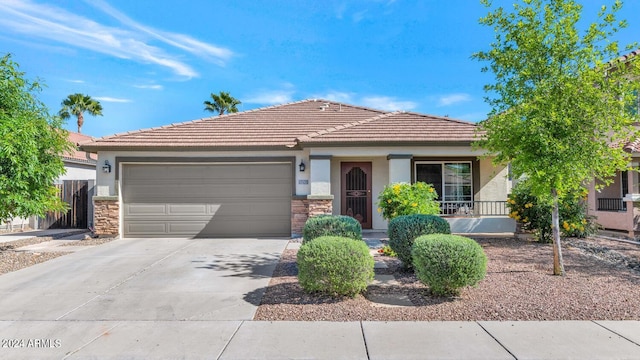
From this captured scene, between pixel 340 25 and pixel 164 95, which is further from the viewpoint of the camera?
pixel 164 95

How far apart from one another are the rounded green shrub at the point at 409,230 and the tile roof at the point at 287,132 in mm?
4779

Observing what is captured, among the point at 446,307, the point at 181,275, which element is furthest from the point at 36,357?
the point at 446,307

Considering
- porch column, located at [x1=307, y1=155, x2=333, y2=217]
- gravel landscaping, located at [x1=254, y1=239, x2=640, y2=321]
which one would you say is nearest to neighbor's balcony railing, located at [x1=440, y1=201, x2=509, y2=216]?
porch column, located at [x1=307, y1=155, x2=333, y2=217]

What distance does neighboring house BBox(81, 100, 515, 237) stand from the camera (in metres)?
11.0

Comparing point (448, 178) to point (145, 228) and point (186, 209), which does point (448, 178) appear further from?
point (145, 228)

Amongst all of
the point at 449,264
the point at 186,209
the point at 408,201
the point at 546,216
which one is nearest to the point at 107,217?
the point at 186,209

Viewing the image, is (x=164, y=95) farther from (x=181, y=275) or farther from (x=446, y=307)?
(x=446, y=307)

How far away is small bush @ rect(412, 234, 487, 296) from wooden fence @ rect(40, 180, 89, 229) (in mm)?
13866

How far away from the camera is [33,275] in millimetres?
6641

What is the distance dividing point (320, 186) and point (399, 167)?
262 centimetres

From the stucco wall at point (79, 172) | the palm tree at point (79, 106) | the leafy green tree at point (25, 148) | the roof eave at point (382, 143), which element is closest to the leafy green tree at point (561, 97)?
the roof eave at point (382, 143)

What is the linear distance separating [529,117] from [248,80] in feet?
43.6

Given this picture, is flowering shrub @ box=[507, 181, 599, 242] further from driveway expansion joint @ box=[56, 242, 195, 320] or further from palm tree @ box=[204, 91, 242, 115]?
palm tree @ box=[204, 91, 242, 115]

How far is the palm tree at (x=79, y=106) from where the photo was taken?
1134 inches
